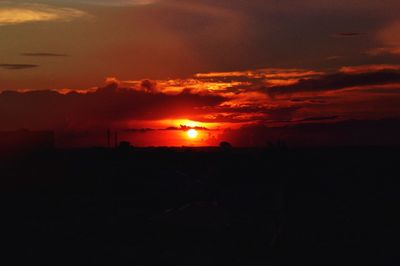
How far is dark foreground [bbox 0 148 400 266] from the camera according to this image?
94.2 feet

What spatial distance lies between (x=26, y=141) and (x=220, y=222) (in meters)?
45.2

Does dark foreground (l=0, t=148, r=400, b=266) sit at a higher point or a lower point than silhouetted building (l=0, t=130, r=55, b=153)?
→ lower

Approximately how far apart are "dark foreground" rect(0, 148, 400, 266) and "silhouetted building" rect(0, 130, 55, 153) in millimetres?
19953

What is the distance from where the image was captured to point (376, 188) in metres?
56.5

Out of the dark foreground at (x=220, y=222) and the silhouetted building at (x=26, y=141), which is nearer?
the dark foreground at (x=220, y=222)

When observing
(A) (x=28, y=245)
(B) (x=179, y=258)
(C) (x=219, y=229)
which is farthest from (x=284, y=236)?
(A) (x=28, y=245)

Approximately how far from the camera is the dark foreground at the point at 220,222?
1130 inches

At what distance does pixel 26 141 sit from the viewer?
72625mm

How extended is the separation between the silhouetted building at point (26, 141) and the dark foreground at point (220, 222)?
20.0 m

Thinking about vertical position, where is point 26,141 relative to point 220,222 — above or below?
above

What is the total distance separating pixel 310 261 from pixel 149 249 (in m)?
7.34

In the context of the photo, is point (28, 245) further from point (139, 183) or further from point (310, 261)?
point (139, 183)

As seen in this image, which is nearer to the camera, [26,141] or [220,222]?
[220,222]

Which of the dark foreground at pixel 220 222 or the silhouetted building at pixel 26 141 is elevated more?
the silhouetted building at pixel 26 141
